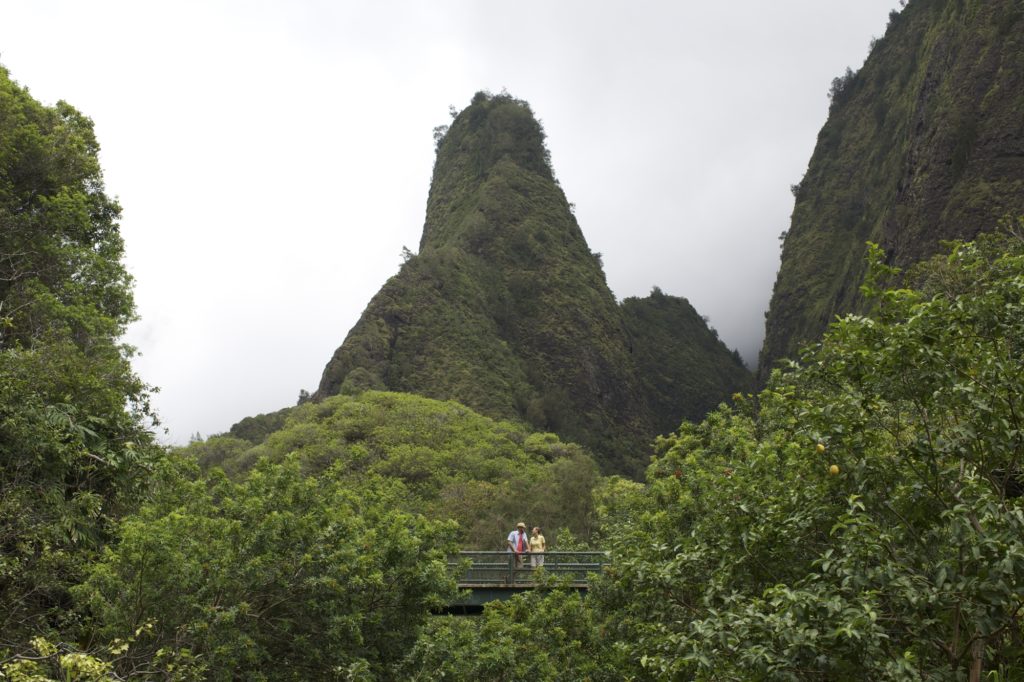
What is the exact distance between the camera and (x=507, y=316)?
102 metres

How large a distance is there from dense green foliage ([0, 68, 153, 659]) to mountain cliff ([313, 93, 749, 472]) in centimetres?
5373

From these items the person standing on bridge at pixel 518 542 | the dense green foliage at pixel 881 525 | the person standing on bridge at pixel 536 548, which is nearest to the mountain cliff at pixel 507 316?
the person standing on bridge at pixel 518 542

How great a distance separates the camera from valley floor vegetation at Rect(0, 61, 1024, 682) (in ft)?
28.0

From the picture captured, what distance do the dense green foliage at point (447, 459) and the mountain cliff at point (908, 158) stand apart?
1608 centimetres

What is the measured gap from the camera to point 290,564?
1490 centimetres

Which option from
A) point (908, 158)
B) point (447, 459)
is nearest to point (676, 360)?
point (908, 158)

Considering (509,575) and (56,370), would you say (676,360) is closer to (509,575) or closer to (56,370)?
(509,575)

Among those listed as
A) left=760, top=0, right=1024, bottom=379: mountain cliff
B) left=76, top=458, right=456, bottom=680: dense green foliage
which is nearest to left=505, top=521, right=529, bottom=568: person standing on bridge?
left=76, top=458, right=456, bottom=680: dense green foliage

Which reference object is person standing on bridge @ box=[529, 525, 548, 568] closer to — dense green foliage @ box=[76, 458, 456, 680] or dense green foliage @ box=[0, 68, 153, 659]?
dense green foliage @ box=[76, 458, 456, 680]

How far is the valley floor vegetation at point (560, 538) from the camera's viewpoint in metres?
8.53

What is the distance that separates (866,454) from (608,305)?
4154 inches

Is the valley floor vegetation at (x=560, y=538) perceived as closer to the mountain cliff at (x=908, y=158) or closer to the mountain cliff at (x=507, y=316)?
the mountain cliff at (x=908, y=158)

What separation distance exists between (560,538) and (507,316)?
78807mm

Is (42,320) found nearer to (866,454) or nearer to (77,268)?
(77,268)
